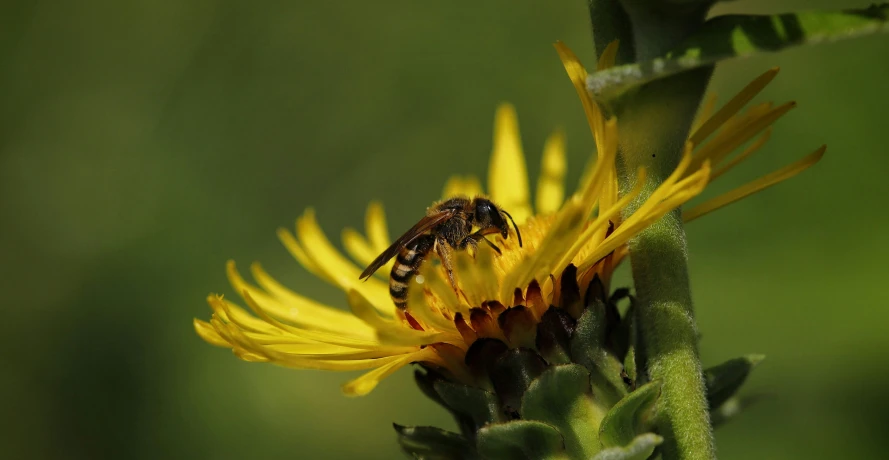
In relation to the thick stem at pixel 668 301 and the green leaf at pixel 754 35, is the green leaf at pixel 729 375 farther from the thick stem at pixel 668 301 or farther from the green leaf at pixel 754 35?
the green leaf at pixel 754 35

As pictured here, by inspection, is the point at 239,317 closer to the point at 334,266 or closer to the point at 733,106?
the point at 334,266

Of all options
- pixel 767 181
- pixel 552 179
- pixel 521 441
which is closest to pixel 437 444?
pixel 521 441

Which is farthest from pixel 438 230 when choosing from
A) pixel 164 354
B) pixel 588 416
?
pixel 164 354

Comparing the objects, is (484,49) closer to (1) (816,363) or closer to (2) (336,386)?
(2) (336,386)

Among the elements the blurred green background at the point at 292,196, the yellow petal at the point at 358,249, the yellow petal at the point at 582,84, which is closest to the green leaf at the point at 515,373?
the yellow petal at the point at 582,84

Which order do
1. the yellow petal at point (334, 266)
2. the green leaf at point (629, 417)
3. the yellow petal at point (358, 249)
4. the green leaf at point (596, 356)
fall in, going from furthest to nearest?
the yellow petal at point (358, 249)
the yellow petal at point (334, 266)
the green leaf at point (596, 356)
the green leaf at point (629, 417)
